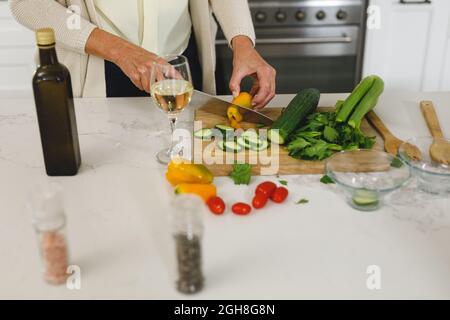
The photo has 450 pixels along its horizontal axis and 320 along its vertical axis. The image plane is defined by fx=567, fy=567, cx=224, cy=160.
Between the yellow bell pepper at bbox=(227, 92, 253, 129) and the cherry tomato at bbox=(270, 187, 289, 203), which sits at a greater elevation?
the yellow bell pepper at bbox=(227, 92, 253, 129)

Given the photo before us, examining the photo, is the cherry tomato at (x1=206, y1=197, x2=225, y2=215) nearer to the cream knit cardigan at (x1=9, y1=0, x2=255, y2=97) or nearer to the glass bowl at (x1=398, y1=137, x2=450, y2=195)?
the glass bowl at (x1=398, y1=137, x2=450, y2=195)

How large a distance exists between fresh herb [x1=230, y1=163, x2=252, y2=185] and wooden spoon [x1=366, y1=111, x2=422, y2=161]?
331mm

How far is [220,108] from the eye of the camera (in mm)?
1425

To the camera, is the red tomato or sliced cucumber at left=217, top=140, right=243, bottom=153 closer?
the red tomato

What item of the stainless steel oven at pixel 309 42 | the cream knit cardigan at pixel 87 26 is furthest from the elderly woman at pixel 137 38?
the stainless steel oven at pixel 309 42

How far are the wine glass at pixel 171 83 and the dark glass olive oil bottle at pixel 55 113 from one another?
17cm

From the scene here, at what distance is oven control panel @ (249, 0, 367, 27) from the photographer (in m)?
2.54

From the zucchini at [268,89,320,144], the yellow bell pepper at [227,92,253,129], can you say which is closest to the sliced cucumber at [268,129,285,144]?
the zucchini at [268,89,320,144]

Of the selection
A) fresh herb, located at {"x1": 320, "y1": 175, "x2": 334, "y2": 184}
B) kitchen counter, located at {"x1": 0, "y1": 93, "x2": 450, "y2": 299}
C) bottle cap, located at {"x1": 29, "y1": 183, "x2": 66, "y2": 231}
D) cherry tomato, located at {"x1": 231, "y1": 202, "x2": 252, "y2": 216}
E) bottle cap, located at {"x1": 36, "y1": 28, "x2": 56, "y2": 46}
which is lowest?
kitchen counter, located at {"x1": 0, "y1": 93, "x2": 450, "y2": 299}

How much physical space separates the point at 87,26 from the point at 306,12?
1329 mm

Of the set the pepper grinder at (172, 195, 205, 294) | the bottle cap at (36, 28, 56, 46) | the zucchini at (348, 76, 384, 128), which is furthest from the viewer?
the zucchini at (348, 76, 384, 128)

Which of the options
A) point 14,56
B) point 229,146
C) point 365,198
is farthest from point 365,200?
point 14,56
